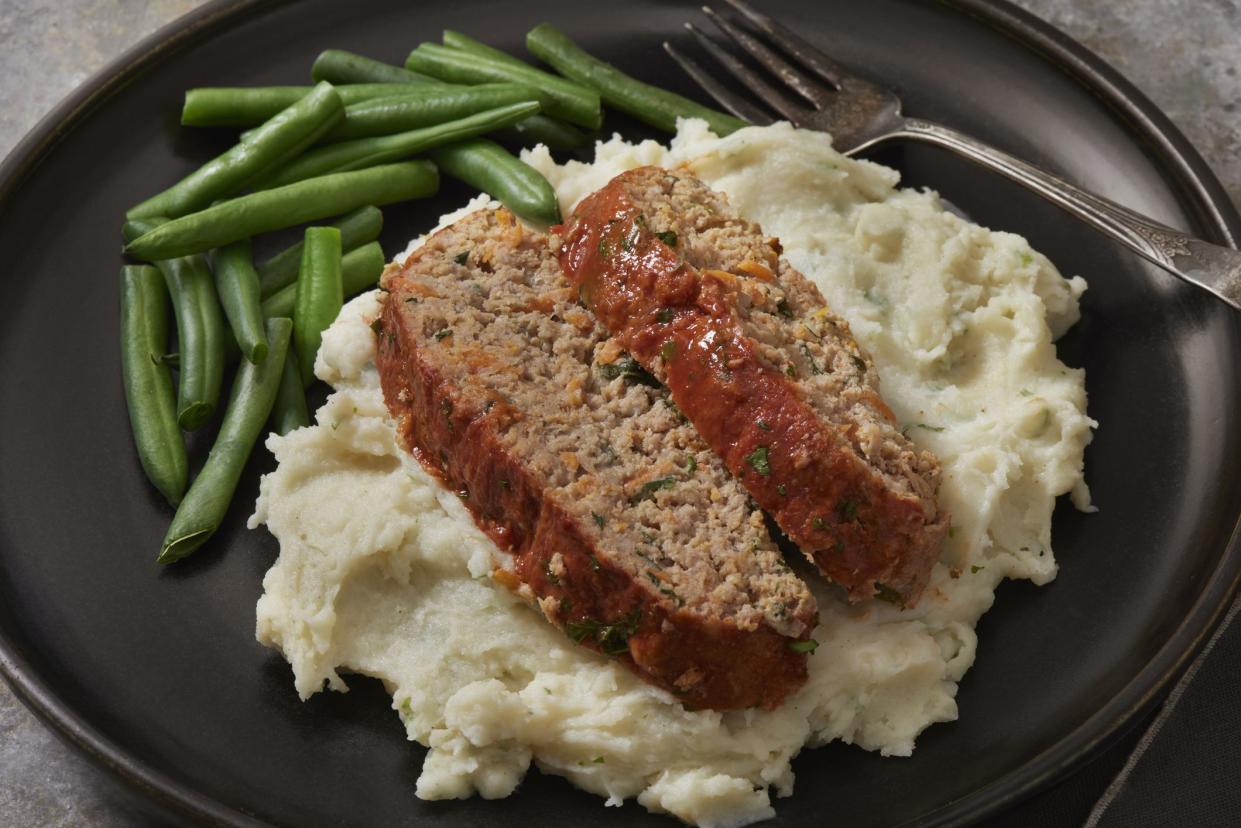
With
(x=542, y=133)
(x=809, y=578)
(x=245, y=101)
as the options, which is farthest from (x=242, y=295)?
(x=809, y=578)

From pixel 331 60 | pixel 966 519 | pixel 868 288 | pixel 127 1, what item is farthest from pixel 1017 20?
pixel 127 1

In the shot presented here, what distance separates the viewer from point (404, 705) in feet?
14.5

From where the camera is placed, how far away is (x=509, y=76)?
6.38 meters

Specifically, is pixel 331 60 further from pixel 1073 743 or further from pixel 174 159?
pixel 1073 743

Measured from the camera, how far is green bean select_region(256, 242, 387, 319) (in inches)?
222

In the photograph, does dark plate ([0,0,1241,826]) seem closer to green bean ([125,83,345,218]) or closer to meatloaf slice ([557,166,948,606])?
green bean ([125,83,345,218])

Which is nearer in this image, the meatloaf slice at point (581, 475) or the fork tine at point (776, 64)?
the meatloaf slice at point (581, 475)

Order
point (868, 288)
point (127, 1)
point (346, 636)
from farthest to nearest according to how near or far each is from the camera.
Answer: point (127, 1) → point (868, 288) → point (346, 636)

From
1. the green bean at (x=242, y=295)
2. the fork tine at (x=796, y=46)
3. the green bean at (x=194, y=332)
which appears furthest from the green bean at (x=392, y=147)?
the fork tine at (x=796, y=46)

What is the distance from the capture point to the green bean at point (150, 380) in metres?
5.20

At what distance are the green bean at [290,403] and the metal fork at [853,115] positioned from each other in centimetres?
255

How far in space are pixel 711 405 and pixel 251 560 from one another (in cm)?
197

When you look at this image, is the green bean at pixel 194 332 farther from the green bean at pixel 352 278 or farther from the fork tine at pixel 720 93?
the fork tine at pixel 720 93

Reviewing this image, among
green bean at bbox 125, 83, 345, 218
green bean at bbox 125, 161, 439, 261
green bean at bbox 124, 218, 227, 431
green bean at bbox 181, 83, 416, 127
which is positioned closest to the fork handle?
green bean at bbox 125, 161, 439, 261
